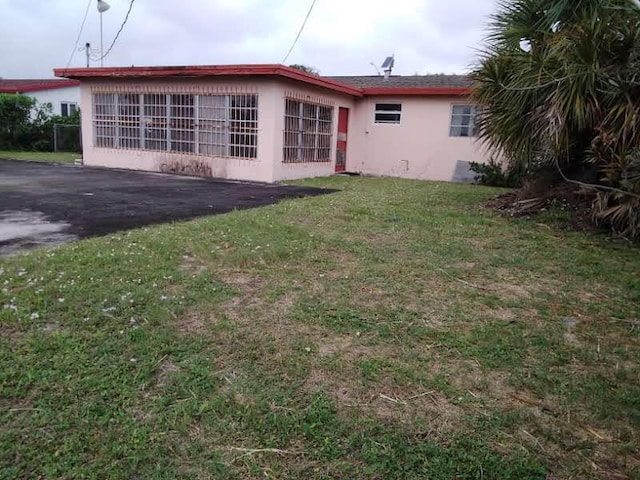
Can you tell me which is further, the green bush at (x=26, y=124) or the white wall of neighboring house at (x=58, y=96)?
the white wall of neighboring house at (x=58, y=96)

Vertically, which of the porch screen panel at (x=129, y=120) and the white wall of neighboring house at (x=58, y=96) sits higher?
the white wall of neighboring house at (x=58, y=96)

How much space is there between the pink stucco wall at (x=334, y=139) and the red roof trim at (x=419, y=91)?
→ 11.7 inches

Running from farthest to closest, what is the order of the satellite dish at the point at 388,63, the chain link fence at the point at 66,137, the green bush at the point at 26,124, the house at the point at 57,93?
the house at the point at 57,93 → the chain link fence at the point at 66,137 → the green bush at the point at 26,124 → the satellite dish at the point at 388,63

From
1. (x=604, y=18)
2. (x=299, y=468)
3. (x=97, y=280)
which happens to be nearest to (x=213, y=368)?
(x=299, y=468)

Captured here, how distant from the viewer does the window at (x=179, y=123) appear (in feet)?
43.3

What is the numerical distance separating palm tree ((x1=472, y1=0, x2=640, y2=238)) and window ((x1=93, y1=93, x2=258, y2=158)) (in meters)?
6.50

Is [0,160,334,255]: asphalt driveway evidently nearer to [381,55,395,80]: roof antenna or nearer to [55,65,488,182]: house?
[55,65,488,182]: house

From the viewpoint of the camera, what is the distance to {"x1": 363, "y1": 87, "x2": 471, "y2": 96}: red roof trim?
14.7m

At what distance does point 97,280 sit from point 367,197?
6.73 metres

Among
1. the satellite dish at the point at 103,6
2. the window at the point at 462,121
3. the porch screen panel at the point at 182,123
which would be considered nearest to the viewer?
the porch screen panel at the point at 182,123

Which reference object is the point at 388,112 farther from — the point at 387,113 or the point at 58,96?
the point at 58,96

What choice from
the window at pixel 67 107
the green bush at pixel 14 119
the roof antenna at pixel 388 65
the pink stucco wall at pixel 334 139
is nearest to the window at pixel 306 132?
the pink stucco wall at pixel 334 139

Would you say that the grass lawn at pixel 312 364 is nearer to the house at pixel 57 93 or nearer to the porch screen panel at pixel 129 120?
the porch screen panel at pixel 129 120

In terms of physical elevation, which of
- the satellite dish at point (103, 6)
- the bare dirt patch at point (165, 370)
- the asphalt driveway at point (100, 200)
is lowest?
the bare dirt patch at point (165, 370)
